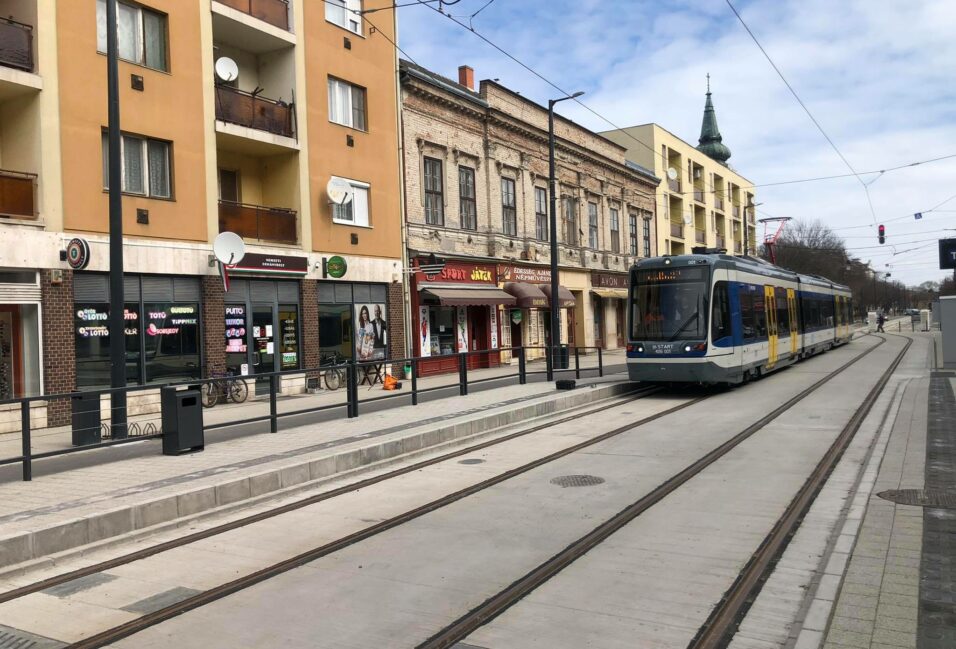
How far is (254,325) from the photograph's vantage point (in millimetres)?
20000

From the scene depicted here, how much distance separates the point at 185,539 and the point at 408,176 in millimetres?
19309

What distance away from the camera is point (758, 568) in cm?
569

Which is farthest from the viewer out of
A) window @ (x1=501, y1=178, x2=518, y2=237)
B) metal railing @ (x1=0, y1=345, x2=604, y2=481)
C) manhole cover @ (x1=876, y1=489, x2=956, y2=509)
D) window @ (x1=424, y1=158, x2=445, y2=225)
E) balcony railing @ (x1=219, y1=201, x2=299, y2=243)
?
window @ (x1=501, y1=178, x2=518, y2=237)

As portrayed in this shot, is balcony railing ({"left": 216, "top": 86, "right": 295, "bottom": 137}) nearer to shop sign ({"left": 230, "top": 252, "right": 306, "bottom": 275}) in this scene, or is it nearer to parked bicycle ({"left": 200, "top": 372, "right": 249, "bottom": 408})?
shop sign ({"left": 230, "top": 252, "right": 306, "bottom": 275})

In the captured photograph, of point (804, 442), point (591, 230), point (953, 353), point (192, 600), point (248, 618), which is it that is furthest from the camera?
point (591, 230)

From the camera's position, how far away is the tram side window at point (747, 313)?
18266 millimetres

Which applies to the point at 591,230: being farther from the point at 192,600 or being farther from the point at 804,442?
the point at 192,600

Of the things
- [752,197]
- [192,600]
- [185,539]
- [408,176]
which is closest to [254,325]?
[408,176]

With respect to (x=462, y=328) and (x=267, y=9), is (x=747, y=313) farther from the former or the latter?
(x=267, y=9)

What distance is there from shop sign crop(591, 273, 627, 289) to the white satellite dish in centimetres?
1800

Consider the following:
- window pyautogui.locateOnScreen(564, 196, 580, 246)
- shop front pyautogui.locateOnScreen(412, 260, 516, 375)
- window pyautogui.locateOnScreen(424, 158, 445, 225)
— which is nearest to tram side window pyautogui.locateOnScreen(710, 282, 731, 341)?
shop front pyautogui.locateOnScreen(412, 260, 516, 375)

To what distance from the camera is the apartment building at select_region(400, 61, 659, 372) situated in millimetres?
25812

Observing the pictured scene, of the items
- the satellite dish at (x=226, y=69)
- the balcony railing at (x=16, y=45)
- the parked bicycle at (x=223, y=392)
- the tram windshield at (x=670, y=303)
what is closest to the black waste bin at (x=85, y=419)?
the parked bicycle at (x=223, y=392)

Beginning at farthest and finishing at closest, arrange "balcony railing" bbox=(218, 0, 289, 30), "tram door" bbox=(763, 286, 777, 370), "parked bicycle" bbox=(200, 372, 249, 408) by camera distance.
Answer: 1. "tram door" bbox=(763, 286, 777, 370)
2. "balcony railing" bbox=(218, 0, 289, 30)
3. "parked bicycle" bbox=(200, 372, 249, 408)
